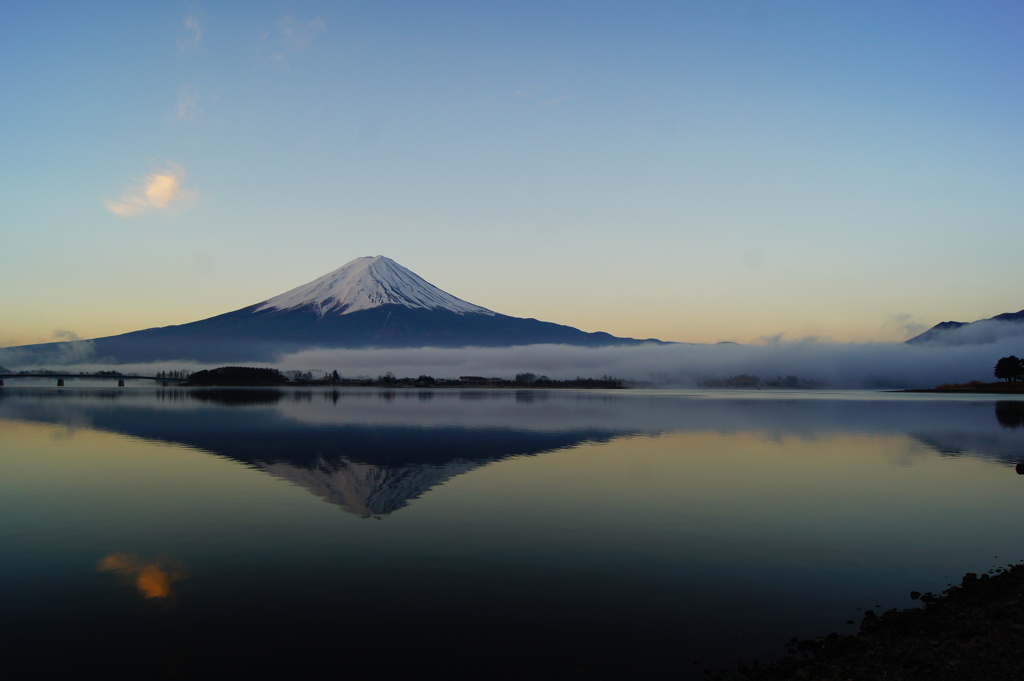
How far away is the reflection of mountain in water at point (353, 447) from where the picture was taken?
23297 millimetres

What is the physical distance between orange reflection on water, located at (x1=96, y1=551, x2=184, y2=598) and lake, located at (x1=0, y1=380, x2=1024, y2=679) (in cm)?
7

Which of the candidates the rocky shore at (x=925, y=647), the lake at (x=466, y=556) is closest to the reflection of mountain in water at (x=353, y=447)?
the lake at (x=466, y=556)

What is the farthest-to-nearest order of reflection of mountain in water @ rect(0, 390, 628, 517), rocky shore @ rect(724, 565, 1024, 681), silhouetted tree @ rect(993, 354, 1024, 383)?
silhouetted tree @ rect(993, 354, 1024, 383) → reflection of mountain in water @ rect(0, 390, 628, 517) → rocky shore @ rect(724, 565, 1024, 681)

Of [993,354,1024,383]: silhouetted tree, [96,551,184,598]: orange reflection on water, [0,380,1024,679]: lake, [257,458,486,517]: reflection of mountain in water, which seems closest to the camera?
[0,380,1024,679]: lake

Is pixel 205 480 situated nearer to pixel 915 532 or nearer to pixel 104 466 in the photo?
pixel 104 466

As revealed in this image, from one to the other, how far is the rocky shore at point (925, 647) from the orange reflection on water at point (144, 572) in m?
10.3

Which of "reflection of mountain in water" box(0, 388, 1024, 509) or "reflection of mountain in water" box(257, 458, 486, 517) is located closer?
"reflection of mountain in water" box(257, 458, 486, 517)

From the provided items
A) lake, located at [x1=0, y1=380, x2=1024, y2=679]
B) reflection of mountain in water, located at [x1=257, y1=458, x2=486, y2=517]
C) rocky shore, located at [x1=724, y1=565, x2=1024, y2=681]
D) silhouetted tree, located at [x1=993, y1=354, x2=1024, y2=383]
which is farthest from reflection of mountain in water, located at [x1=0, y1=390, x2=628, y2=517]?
silhouetted tree, located at [x1=993, y1=354, x2=1024, y2=383]

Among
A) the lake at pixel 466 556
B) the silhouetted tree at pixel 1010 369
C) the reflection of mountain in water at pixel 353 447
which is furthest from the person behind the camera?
the silhouetted tree at pixel 1010 369

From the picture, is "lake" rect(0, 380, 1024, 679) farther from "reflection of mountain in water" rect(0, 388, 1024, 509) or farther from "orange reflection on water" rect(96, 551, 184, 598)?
"reflection of mountain in water" rect(0, 388, 1024, 509)

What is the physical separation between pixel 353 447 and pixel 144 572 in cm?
2250

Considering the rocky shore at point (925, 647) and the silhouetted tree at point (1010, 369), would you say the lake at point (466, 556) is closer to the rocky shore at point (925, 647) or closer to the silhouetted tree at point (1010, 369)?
the rocky shore at point (925, 647)

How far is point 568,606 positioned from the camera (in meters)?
11.6

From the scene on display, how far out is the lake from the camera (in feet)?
32.4
